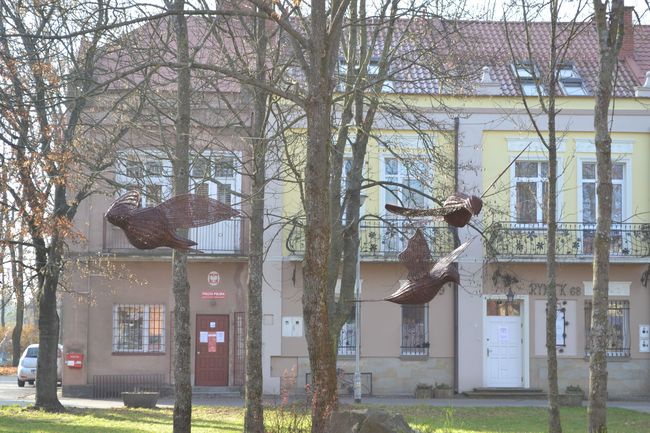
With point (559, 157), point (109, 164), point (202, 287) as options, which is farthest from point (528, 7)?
point (202, 287)

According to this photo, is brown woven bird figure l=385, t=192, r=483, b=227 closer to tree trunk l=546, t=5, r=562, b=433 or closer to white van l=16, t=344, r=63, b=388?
tree trunk l=546, t=5, r=562, b=433

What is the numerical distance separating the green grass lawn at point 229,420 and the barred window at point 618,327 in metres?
5.03

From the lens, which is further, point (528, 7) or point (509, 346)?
point (509, 346)

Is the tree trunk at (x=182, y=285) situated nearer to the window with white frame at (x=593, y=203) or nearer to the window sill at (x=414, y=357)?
the window sill at (x=414, y=357)

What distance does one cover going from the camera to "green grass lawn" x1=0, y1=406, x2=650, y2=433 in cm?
1839

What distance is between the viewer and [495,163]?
92.0 ft

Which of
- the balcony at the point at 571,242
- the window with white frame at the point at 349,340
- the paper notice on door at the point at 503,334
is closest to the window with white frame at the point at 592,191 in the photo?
the balcony at the point at 571,242

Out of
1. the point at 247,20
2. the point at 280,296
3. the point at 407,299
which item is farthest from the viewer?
the point at 280,296

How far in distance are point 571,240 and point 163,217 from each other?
19518mm

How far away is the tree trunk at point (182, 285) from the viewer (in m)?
15.9

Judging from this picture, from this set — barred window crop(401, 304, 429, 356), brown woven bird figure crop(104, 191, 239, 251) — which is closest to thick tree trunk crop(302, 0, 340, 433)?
brown woven bird figure crop(104, 191, 239, 251)

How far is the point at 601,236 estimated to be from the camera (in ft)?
39.4

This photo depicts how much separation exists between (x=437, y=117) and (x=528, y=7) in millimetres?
13403

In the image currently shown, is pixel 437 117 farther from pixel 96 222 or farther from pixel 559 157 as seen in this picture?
pixel 96 222
